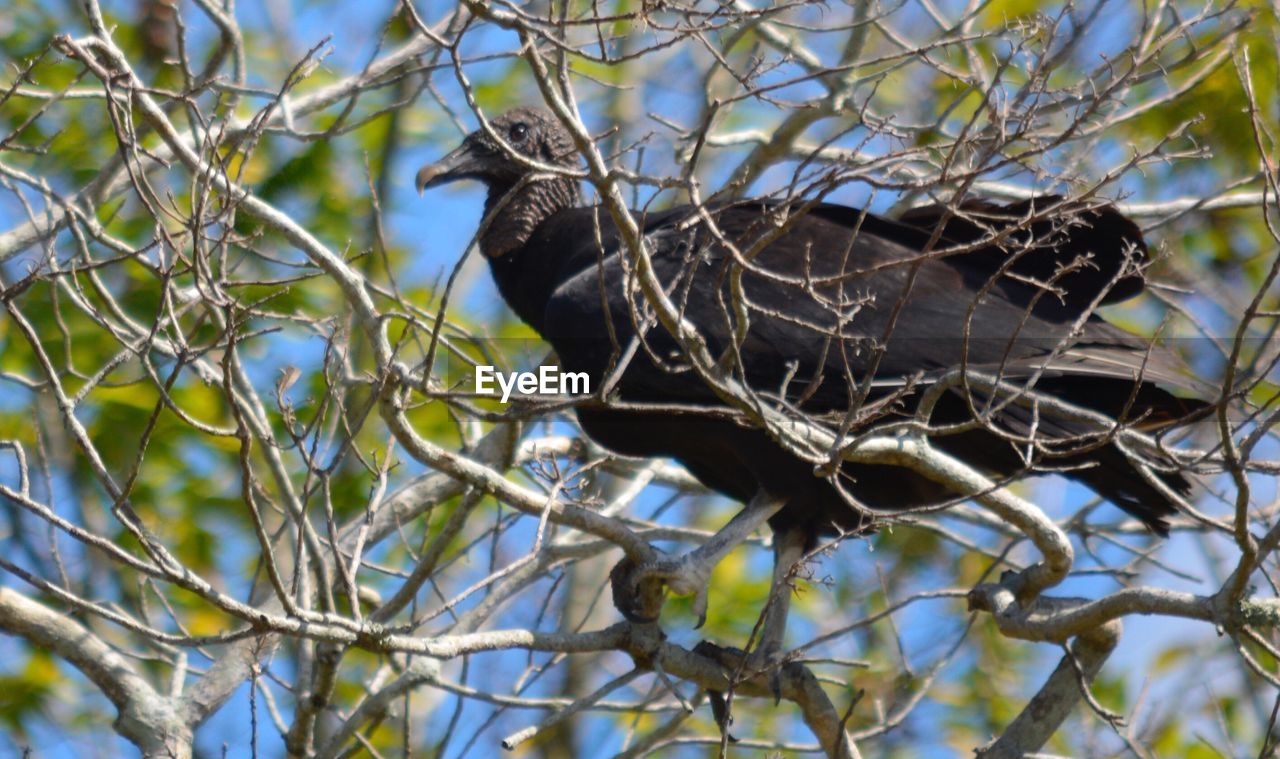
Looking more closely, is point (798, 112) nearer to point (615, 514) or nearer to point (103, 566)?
point (615, 514)

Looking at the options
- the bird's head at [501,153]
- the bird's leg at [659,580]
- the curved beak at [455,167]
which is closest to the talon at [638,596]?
the bird's leg at [659,580]

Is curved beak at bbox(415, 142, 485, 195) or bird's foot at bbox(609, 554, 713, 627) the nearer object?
bird's foot at bbox(609, 554, 713, 627)

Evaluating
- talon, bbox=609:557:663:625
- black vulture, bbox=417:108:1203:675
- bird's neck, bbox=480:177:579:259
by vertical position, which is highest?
bird's neck, bbox=480:177:579:259

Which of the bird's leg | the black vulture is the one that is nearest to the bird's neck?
the black vulture

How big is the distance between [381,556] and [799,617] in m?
1.95

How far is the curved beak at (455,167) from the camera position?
14.7ft

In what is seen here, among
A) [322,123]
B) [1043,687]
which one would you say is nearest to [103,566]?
[322,123]

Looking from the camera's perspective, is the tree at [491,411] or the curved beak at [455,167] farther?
the curved beak at [455,167]

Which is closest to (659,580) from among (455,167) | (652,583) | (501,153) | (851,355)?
(652,583)

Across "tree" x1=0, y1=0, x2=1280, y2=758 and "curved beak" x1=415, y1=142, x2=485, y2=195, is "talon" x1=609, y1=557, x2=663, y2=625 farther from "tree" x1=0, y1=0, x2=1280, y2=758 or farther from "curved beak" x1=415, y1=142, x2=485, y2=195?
"curved beak" x1=415, y1=142, x2=485, y2=195

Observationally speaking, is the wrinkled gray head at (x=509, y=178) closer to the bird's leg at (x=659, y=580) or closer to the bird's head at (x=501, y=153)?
the bird's head at (x=501, y=153)

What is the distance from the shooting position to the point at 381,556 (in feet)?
18.5

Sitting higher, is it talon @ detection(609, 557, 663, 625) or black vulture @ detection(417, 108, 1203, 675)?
black vulture @ detection(417, 108, 1203, 675)

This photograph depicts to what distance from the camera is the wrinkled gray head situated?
14.8ft
